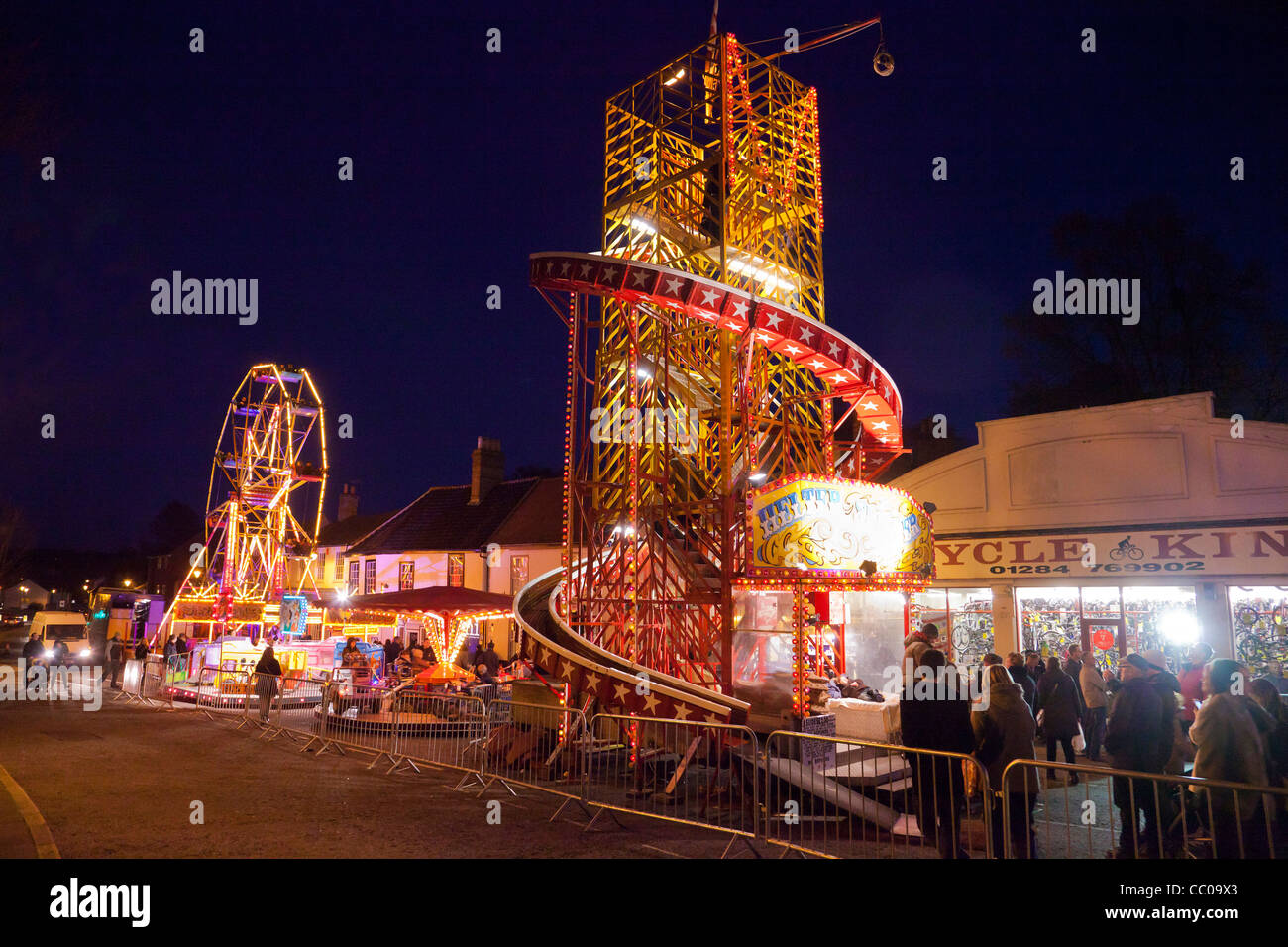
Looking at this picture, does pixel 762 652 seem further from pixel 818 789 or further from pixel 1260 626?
pixel 1260 626

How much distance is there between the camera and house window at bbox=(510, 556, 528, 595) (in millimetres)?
30938

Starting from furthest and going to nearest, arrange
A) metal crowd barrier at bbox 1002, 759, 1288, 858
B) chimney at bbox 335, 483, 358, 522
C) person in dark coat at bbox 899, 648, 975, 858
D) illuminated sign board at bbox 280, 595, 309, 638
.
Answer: chimney at bbox 335, 483, 358, 522, illuminated sign board at bbox 280, 595, 309, 638, person in dark coat at bbox 899, 648, 975, 858, metal crowd barrier at bbox 1002, 759, 1288, 858

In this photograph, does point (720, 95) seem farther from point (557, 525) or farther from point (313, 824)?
point (557, 525)

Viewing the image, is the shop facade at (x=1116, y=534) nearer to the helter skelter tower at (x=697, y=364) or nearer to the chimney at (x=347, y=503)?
the helter skelter tower at (x=697, y=364)

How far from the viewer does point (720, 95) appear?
535 inches

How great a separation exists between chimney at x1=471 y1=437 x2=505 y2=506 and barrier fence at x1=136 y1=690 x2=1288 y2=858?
21571 mm

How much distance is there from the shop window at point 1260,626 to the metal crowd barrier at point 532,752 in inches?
505

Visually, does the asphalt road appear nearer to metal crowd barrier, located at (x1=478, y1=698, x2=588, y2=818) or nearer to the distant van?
metal crowd barrier, located at (x1=478, y1=698, x2=588, y2=818)

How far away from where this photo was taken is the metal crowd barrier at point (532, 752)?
9.45 meters

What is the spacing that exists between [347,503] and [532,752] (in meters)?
38.1

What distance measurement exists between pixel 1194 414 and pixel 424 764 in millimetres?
15735

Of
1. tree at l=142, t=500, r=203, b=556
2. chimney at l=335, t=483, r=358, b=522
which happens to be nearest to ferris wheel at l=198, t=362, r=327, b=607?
chimney at l=335, t=483, r=358, b=522

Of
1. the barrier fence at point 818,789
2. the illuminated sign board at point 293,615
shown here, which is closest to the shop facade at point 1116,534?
the barrier fence at point 818,789

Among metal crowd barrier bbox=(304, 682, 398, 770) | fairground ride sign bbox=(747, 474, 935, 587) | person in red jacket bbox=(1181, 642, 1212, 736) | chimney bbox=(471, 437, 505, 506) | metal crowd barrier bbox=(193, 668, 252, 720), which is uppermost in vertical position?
chimney bbox=(471, 437, 505, 506)
